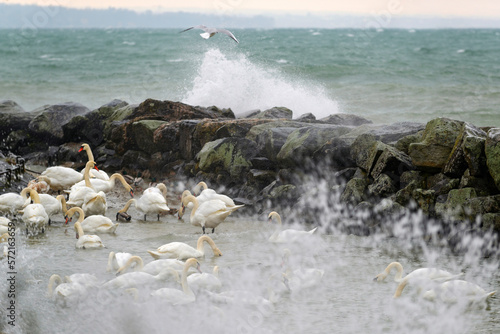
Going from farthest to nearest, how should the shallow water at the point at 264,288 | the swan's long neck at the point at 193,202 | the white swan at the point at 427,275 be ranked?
1. the swan's long neck at the point at 193,202
2. the white swan at the point at 427,275
3. the shallow water at the point at 264,288

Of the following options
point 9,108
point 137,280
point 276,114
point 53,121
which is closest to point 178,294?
point 137,280

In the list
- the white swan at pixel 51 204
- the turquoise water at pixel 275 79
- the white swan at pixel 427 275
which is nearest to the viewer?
the white swan at pixel 427 275

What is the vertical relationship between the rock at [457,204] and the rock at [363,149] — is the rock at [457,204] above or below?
below

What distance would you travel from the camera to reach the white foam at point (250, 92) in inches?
760

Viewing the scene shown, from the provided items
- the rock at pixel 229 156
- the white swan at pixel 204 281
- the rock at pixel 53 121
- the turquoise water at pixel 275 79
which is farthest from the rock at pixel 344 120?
the white swan at pixel 204 281

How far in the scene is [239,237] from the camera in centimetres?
920

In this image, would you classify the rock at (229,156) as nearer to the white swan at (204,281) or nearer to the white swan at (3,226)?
the white swan at (3,226)

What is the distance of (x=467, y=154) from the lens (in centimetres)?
902

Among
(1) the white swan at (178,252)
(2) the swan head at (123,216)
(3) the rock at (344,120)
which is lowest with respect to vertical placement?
(2) the swan head at (123,216)

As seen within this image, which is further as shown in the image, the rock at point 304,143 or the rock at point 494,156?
the rock at point 304,143

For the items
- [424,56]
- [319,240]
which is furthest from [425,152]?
[424,56]

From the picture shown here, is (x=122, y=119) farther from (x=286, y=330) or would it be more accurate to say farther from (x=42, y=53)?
(x=42, y=53)

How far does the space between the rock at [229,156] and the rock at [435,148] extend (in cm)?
327

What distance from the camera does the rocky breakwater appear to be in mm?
9125
